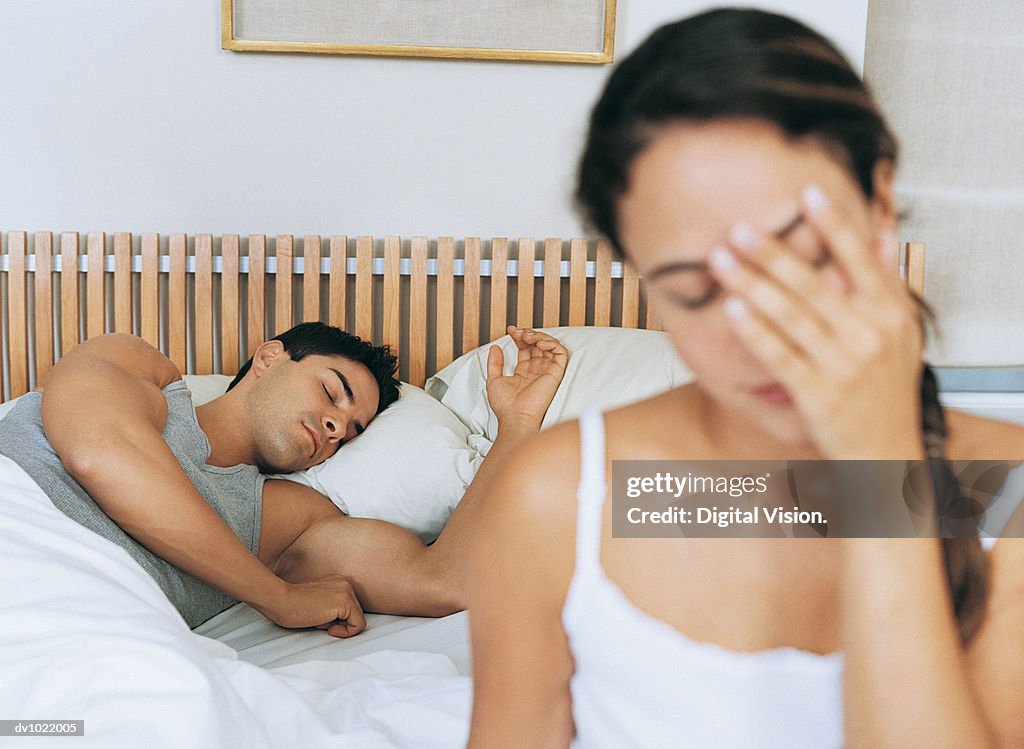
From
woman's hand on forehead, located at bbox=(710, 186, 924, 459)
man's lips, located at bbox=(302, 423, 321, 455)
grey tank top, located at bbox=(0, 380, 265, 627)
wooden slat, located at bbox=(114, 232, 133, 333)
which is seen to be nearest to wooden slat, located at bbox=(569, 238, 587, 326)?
man's lips, located at bbox=(302, 423, 321, 455)

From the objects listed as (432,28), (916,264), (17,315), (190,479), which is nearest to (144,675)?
(190,479)

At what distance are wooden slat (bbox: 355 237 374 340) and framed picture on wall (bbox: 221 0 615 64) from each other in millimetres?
453

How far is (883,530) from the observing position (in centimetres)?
43

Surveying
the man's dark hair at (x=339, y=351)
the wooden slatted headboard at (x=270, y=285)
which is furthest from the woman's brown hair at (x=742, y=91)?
the wooden slatted headboard at (x=270, y=285)

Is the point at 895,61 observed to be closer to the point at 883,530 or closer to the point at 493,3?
the point at 493,3

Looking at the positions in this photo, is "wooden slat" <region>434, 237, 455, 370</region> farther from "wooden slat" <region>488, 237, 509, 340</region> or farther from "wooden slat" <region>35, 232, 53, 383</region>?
"wooden slat" <region>35, 232, 53, 383</region>

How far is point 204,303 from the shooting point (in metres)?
2.05

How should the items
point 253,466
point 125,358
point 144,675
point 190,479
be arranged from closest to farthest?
1. point 144,675
2. point 190,479
3. point 125,358
4. point 253,466

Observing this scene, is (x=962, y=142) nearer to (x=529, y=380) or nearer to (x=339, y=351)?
(x=529, y=380)

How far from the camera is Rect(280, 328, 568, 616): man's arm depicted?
1455mm

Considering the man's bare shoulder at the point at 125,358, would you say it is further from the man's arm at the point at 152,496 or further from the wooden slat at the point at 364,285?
the wooden slat at the point at 364,285

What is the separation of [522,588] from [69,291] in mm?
1858

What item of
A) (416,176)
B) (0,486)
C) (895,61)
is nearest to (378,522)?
(0,486)

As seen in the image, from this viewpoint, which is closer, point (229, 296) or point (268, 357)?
point (268, 357)
